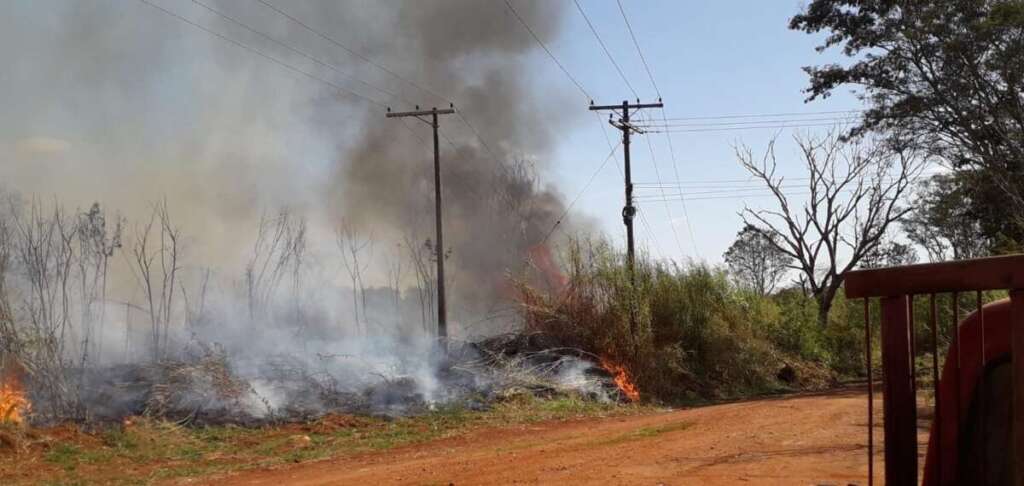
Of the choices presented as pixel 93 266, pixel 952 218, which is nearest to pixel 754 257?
pixel 952 218

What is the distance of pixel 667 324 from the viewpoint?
67.4 ft

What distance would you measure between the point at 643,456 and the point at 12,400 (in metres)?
9.15

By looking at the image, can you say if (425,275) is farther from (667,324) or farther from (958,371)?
(958,371)

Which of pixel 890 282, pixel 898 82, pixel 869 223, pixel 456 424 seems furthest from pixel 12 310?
pixel 869 223

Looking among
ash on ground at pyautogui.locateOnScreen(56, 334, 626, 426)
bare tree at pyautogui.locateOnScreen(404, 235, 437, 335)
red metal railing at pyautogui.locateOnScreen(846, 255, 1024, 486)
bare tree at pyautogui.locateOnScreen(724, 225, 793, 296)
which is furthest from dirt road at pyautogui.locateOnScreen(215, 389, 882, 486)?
bare tree at pyautogui.locateOnScreen(724, 225, 793, 296)

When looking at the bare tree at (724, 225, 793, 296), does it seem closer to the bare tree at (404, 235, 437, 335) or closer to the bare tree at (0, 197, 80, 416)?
the bare tree at (404, 235, 437, 335)

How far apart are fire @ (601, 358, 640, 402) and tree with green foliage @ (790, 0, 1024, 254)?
860cm

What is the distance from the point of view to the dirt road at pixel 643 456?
7.68m

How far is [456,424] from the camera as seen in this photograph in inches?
544

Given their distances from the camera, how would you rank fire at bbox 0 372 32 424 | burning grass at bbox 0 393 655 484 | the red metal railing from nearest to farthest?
the red metal railing
burning grass at bbox 0 393 655 484
fire at bbox 0 372 32 424

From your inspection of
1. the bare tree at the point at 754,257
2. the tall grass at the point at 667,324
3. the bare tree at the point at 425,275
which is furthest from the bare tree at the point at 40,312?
the bare tree at the point at 754,257

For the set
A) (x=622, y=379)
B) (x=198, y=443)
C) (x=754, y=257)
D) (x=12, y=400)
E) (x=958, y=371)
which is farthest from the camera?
(x=754, y=257)

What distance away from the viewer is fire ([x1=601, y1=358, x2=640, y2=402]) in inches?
705

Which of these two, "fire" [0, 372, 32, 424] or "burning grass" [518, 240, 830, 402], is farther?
"burning grass" [518, 240, 830, 402]
